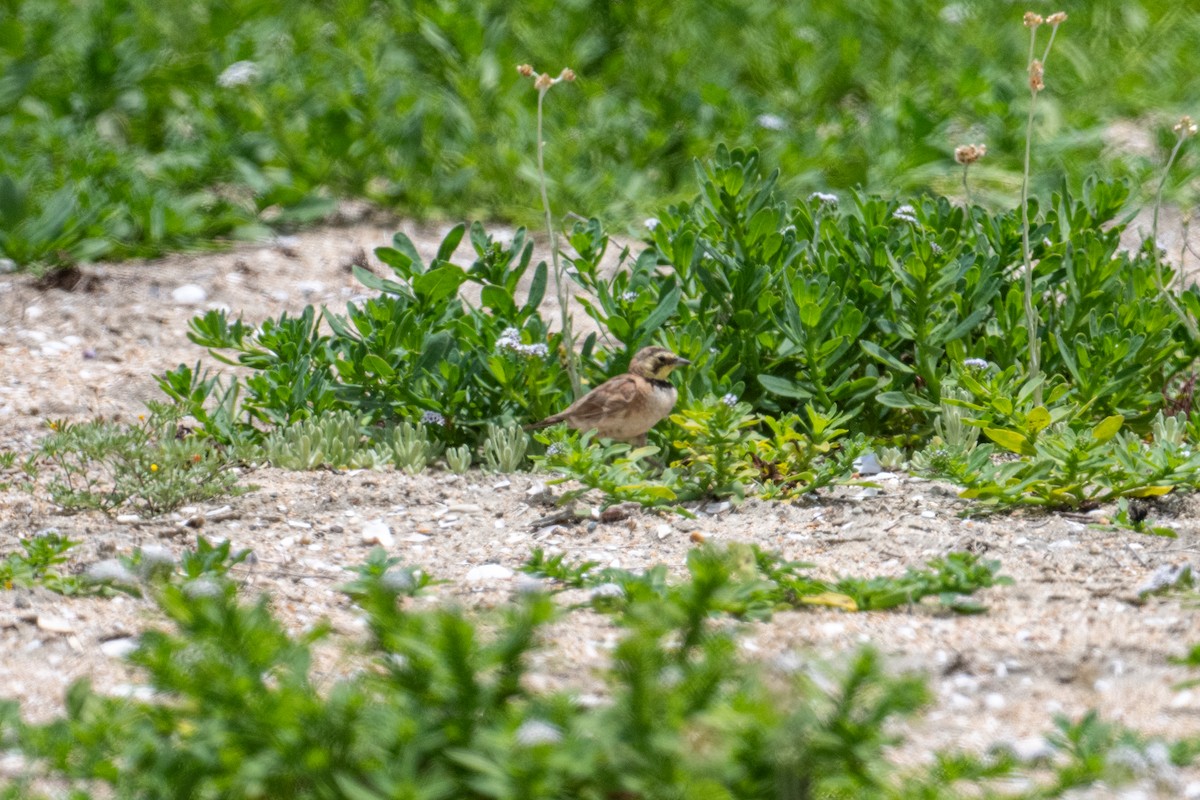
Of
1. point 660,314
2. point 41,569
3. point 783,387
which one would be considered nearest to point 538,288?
point 660,314

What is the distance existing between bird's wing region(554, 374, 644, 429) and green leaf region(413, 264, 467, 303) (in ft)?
2.40

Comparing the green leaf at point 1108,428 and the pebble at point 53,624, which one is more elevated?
the green leaf at point 1108,428

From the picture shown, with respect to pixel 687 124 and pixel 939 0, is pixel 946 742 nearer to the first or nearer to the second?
pixel 687 124

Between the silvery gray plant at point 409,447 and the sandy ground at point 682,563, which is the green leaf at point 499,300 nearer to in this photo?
the silvery gray plant at point 409,447

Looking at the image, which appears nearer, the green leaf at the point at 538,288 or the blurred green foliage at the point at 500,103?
the green leaf at the point at 538,288

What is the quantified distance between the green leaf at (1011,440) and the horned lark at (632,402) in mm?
1135

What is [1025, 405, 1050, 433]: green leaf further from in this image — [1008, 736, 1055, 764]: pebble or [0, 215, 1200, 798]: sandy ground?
[1008, 736, 1055, 764]: pebble

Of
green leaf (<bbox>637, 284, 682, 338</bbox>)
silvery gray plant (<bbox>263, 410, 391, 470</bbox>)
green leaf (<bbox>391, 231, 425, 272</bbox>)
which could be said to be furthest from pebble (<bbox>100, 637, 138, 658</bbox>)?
green leaf (<bbox>637, 284, 682, 338</bbox>)

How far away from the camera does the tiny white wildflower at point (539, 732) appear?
290cm

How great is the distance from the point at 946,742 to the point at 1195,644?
32.7 inches

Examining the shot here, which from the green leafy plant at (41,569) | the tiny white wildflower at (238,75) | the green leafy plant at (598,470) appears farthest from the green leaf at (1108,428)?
the tiny white wildflower at (238,75)

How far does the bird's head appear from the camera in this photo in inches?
216

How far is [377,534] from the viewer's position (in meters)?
4.96

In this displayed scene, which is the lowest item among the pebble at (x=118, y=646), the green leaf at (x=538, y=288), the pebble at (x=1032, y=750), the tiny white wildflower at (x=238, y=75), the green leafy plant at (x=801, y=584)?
the pebble at (x=118, y=646)
